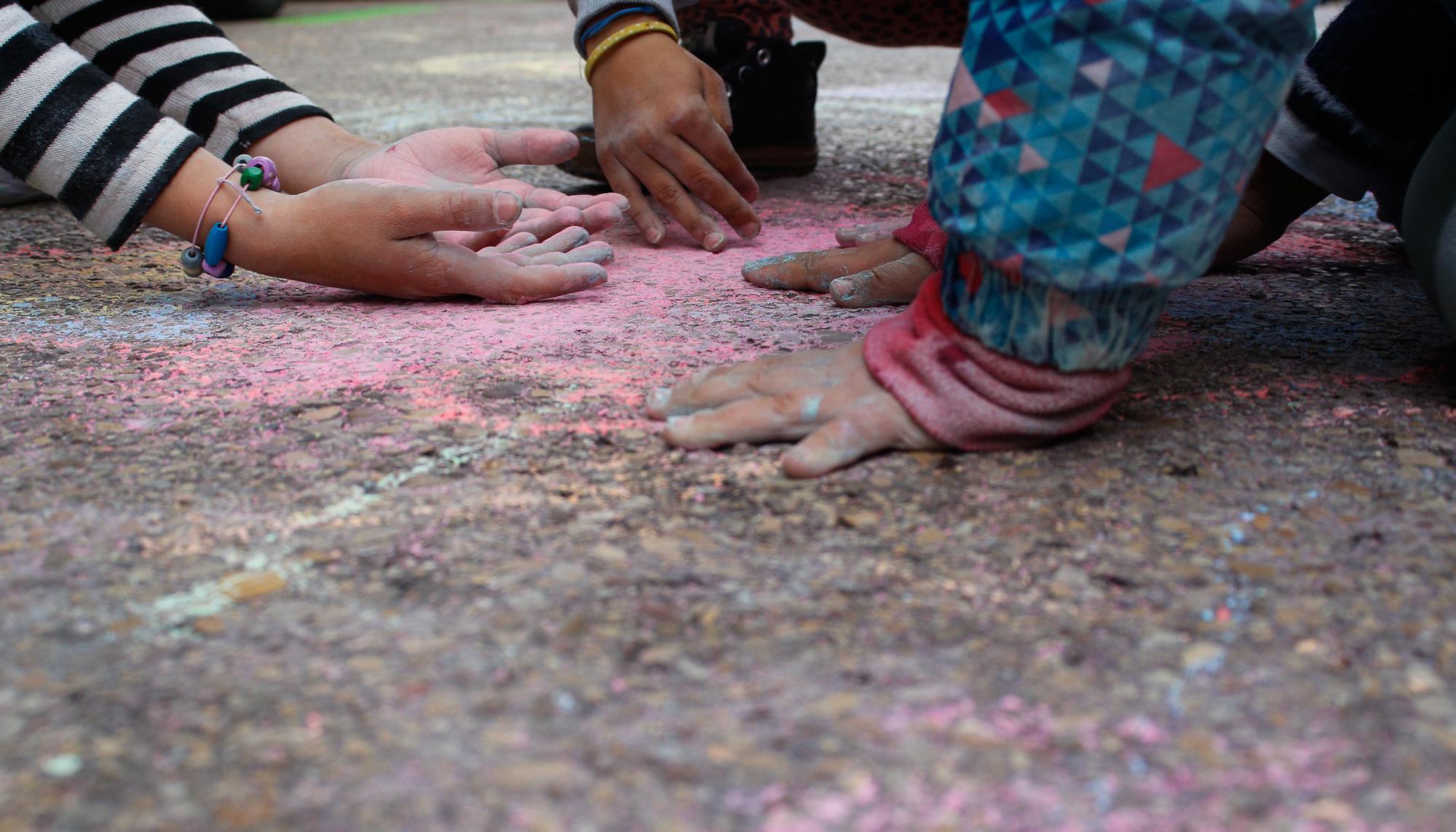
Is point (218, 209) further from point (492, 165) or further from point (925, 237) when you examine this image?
point (925, 237)

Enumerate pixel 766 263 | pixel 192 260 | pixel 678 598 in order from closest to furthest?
pixel 678 598 < pixel 192 260 < pixel 766 263

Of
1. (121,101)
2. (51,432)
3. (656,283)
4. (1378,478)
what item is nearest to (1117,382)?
(1378,478)

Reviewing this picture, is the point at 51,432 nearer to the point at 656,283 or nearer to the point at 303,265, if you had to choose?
the point at 303,265

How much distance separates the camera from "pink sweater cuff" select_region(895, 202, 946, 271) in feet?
4.57

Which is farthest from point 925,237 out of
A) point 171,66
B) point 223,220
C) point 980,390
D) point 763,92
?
point 171,66

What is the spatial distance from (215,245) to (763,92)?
1.09 metres

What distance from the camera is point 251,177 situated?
53.0 inches

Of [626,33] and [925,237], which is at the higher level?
[626,33]

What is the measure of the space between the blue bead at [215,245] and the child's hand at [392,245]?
0.5 inches

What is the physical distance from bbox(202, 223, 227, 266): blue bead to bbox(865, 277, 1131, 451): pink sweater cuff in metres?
0.88

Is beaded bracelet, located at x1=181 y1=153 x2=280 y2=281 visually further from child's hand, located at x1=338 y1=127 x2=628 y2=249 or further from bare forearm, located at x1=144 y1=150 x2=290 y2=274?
child's hand, located at x1=338 y1=127 x2=628 y2=249

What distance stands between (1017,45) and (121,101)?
45.0 inches

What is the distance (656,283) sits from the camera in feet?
5.01

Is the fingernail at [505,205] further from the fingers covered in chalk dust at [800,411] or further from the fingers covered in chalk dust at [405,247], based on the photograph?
the fingers covered in chalk dust at [800,411]
